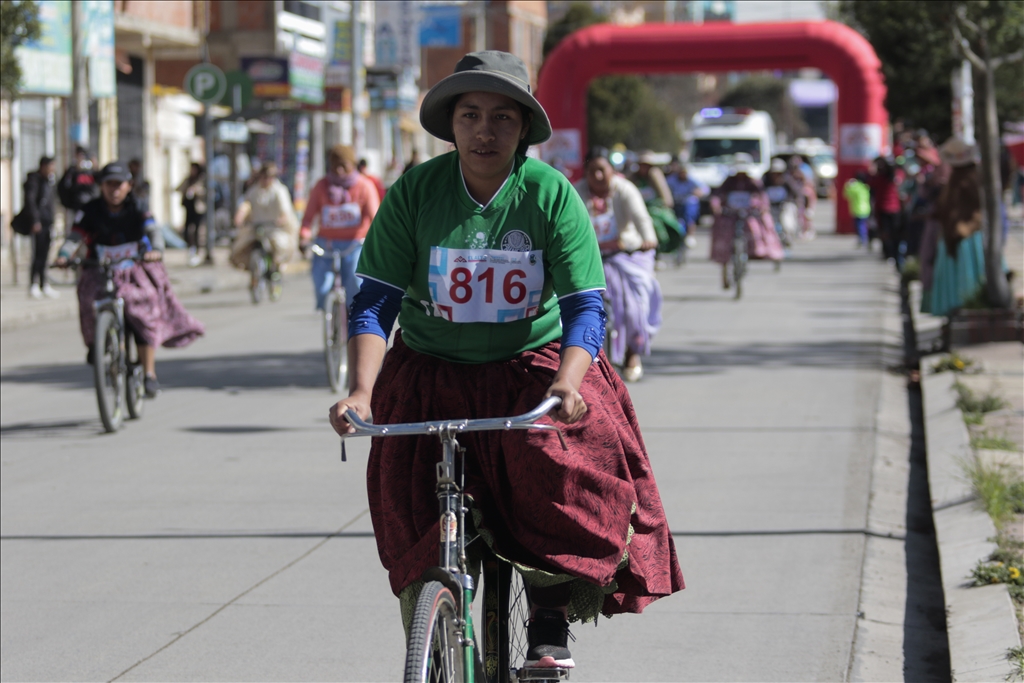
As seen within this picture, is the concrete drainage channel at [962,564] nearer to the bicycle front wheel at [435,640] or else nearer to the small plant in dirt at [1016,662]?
the small plant in dirt at [1016,662]

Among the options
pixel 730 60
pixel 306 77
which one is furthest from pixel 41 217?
pixel 730 60

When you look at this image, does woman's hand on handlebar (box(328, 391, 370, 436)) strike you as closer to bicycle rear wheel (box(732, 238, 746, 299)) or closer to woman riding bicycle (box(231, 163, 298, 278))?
woman riding bicycle (box(231, 163, 298, 278))

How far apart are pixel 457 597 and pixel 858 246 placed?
30.6 m

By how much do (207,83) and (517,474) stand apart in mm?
21470

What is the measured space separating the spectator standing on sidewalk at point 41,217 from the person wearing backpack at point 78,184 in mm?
204

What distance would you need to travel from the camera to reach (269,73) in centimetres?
2984

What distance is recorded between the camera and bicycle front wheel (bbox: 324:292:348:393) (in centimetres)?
1138

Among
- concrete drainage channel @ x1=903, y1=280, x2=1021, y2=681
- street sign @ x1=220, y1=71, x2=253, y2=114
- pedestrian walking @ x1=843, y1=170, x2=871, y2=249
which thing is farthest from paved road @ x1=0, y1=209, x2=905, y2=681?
pedestrian walking @ x1=843, y1=170, x2=871, y2=249

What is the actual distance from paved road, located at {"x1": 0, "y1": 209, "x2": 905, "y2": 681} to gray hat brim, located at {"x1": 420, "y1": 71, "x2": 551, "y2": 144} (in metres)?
2.01

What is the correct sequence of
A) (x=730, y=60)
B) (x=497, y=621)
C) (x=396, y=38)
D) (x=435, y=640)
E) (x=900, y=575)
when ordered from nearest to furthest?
1. (x=435, y=640)
2. (x=497, y=621)
3. (x=900, y=575)
4. (x=730, y=60)
5. (x=396, y=38)

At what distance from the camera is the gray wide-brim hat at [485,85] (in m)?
3.41

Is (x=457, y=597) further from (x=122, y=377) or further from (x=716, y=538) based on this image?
(x=122, y=377)

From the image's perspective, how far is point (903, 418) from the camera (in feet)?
34.2

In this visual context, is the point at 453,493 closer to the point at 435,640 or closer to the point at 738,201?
the point at 435,640
